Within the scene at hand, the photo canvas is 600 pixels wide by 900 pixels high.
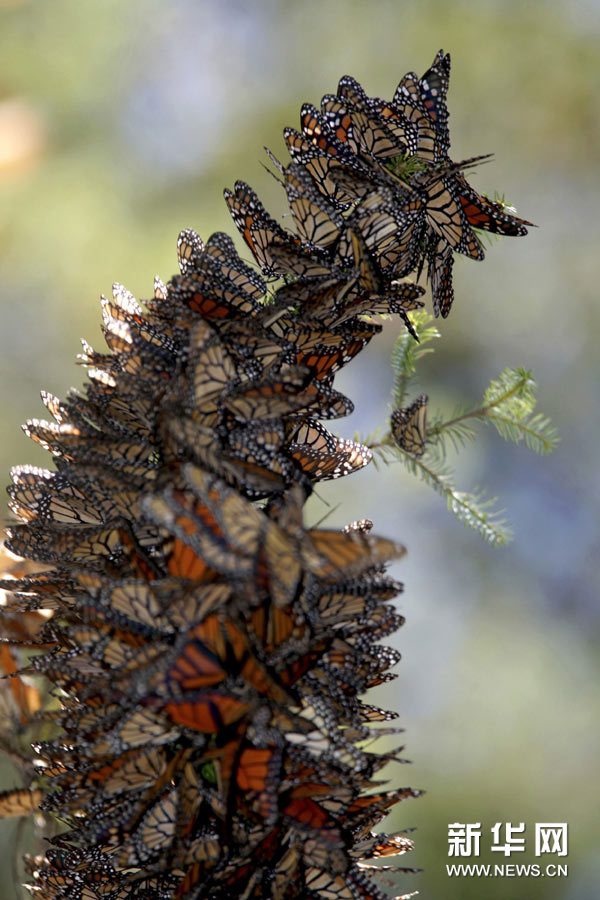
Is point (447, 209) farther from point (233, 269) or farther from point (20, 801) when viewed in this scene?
point (20, 801)

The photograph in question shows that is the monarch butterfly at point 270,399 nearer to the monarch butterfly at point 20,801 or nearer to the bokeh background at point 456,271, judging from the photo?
the monarch butterfly at point 20,801

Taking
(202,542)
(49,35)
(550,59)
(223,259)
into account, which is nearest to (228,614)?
(202,542)

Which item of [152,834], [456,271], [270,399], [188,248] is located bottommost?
[152,834]

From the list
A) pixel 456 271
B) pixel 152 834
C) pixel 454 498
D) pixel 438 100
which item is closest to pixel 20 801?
pixel 152 834

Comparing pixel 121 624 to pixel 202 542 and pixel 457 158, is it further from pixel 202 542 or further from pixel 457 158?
pixel 457 158

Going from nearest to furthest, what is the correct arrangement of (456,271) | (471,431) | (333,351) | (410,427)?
(333,351) → (410,427) → (471,431) → (456,271)
